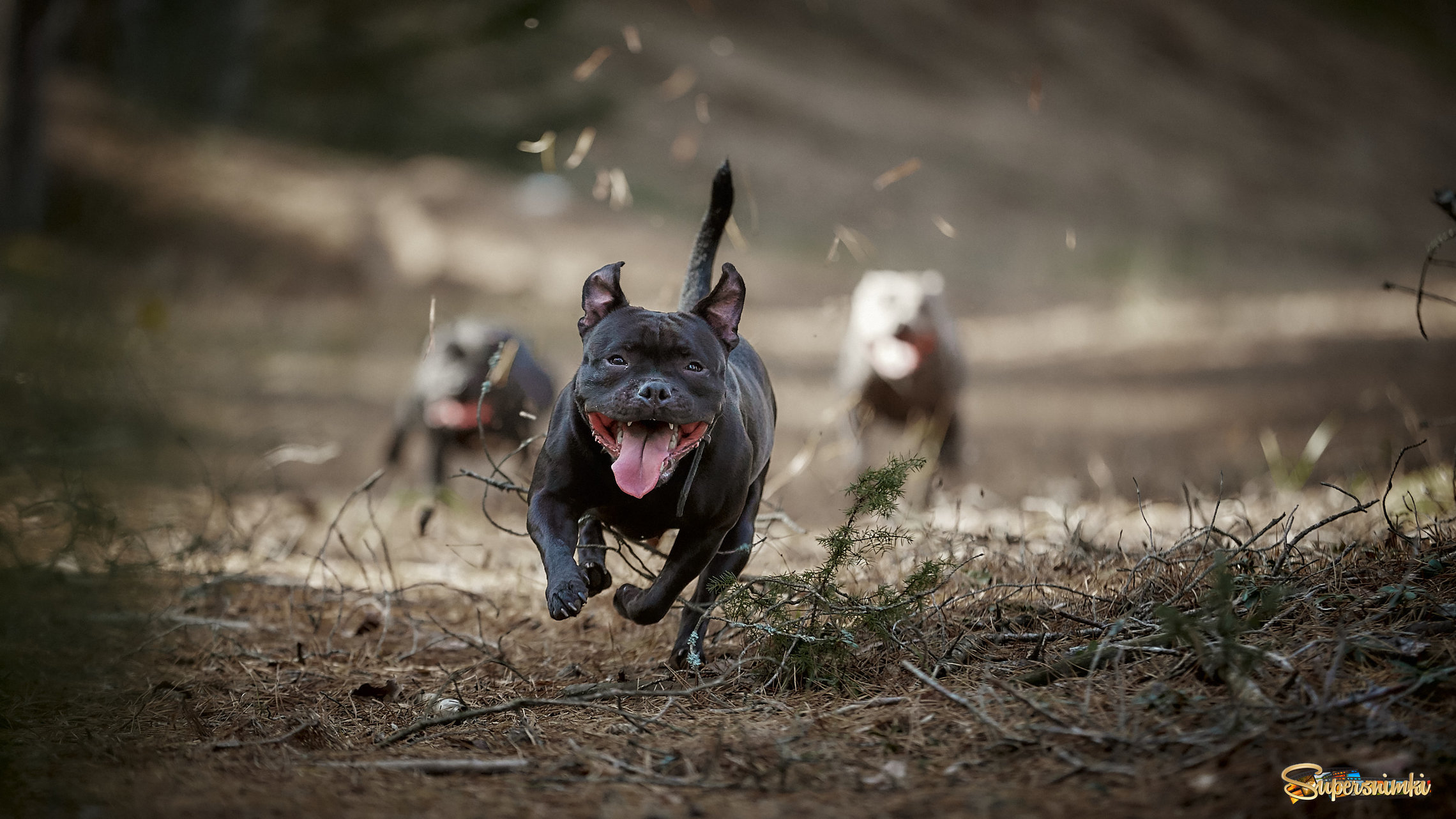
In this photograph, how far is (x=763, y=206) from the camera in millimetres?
22609

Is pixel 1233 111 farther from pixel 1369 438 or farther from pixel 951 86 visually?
pixel 1369 438

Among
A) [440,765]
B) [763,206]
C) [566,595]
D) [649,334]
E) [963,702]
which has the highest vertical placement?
[763,206]

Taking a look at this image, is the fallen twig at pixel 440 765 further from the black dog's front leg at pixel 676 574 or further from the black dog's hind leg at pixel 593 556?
the black dog's front leg at pixel 676 574

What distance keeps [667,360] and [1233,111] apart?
30.6m

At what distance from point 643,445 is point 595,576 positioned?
562 millimetres

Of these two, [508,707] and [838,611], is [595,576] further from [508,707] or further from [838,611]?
[838,611]

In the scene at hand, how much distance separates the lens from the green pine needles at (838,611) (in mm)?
3684

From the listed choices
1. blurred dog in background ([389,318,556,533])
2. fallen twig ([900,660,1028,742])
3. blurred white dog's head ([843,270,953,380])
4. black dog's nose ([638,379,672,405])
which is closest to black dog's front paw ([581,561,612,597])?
black dog's nose ([638,379,672,405])

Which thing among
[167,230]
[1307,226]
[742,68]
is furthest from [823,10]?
[167,230]

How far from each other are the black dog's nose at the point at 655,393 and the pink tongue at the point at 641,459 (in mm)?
163

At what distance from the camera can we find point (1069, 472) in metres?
10.1

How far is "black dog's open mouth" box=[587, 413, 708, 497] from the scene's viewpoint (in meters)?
3.55

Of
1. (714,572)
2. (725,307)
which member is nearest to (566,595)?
(714,572)

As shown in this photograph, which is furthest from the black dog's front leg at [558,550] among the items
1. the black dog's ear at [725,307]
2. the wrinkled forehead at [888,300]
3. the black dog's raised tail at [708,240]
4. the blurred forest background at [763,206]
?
the wrinkled forehead at [888,300]
